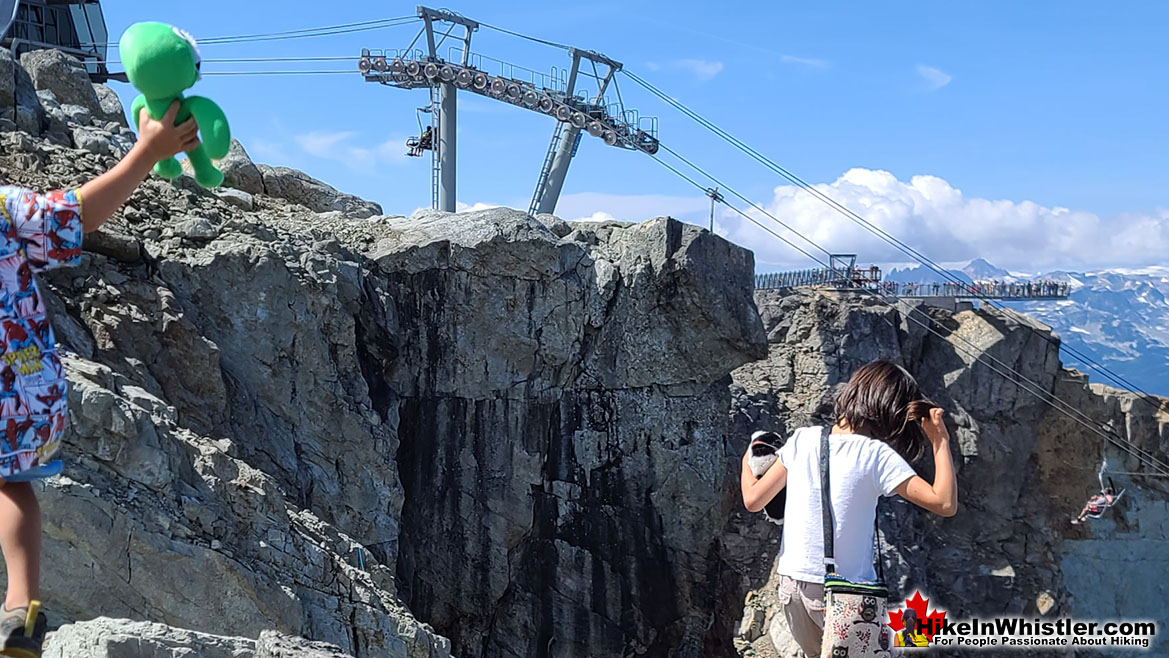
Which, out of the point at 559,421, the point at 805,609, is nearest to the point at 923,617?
the point at 805,609

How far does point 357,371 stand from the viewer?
16.3 metres

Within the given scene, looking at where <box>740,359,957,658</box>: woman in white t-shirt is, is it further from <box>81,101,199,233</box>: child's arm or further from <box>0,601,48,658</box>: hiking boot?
<box>0,601,48,658</box>: hiking boot

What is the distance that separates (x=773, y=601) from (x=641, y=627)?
411 cm

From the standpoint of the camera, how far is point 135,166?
169 inches

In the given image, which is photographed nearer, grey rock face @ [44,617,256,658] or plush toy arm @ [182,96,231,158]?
plush toy arm @ [182,96,231,158]

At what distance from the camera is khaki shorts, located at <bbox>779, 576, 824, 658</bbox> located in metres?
4.66

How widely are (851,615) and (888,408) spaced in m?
0.96

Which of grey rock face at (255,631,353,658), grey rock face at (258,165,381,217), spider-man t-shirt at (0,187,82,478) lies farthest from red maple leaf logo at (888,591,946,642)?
grey rock face at (258,165,381,217)

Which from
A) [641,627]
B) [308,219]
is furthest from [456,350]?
[641,627]

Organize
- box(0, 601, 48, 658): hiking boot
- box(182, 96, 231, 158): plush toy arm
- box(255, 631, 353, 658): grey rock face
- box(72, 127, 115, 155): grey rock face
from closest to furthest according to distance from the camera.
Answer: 1. box(0, 601, 48, 658): hiking boot
2. box(182, 96, 231, 158): plush toy arm
3. box(255, 631, 353, 658): grey rock face
4. box(72, 127, 115, 155): grey rock face

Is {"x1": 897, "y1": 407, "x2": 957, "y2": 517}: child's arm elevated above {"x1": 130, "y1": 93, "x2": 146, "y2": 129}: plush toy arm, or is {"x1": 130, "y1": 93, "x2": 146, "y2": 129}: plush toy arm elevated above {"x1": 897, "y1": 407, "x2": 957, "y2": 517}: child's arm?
{"x1": 130, "y1": 93, "x2": 146, "y2": 129}: plush toy arm

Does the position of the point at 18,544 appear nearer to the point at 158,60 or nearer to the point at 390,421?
the point at 158,60

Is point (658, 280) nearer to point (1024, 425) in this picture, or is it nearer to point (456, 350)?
point (456, 350)

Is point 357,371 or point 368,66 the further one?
point 368,66
